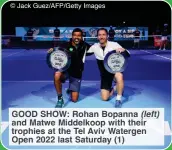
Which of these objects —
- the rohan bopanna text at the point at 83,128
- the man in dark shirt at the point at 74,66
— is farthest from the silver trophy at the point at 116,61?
the rohan bopanna text at the point at 83,128

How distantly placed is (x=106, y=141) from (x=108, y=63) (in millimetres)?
589

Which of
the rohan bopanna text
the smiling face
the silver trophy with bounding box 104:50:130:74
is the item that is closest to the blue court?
the rohan bopanna text

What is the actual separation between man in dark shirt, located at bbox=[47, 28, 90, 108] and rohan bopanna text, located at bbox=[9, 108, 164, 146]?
46 cm

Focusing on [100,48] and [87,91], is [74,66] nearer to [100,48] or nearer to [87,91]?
[100,48]

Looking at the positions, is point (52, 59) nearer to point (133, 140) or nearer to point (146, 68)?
point (133, 140)

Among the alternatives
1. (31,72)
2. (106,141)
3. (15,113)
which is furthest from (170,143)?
(31,72)

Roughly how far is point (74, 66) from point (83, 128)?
745 millimetres

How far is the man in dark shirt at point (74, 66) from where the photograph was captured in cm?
211

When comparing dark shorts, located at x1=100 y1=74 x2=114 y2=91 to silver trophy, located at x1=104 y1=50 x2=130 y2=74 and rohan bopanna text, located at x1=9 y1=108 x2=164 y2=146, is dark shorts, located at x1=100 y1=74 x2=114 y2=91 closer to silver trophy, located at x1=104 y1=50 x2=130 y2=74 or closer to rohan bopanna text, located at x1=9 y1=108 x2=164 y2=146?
silver trophy, located at x1=104 y1=50 x2=130 y2=74

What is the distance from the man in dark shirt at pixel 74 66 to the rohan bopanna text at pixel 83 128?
1.51ft

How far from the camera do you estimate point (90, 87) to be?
276 cm

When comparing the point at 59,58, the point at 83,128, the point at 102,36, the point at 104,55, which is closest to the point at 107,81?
the point at 104,55

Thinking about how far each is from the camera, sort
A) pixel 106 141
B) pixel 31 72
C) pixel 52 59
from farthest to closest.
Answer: pixel 31 72, pixel 52 59, pixel 106 141

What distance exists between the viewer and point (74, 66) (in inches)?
87.8
